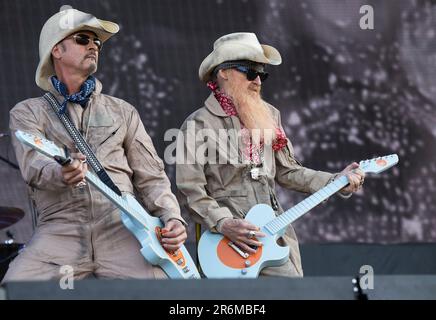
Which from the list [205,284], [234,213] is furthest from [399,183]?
[205,284]

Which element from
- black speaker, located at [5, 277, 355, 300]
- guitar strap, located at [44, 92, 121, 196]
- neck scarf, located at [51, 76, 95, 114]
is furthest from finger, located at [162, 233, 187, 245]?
black speaker, located at [5, 277, 355, 300]

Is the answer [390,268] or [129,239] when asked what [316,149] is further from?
[129,239]

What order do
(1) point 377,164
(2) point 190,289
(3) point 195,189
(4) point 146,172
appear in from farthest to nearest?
(1) point 377,164 → (3) point 195,189 → (4) point 146,172 → (2) point 190,289

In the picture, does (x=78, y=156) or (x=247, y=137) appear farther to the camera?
(x=247, y=137)

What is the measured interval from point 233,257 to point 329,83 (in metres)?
1.82

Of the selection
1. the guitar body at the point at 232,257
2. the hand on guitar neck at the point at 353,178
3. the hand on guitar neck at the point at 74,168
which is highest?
the hand on guitar neck at the point at 74,168

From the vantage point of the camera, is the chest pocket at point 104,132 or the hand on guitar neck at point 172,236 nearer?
the hand on guitar neck at point 172,236

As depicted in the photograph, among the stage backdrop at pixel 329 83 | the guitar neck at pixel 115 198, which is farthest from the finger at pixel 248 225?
the stage backdrop at pixel 329 83

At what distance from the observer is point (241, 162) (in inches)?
188

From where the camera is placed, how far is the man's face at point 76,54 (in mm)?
4441

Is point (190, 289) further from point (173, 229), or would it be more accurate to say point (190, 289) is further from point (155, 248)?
point (173, 229)

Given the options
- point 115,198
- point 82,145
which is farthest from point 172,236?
Answer: point 82,145

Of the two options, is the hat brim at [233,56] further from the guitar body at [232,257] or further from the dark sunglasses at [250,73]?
the guitar body at [232,257]

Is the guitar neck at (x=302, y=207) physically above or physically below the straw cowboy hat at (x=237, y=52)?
below
